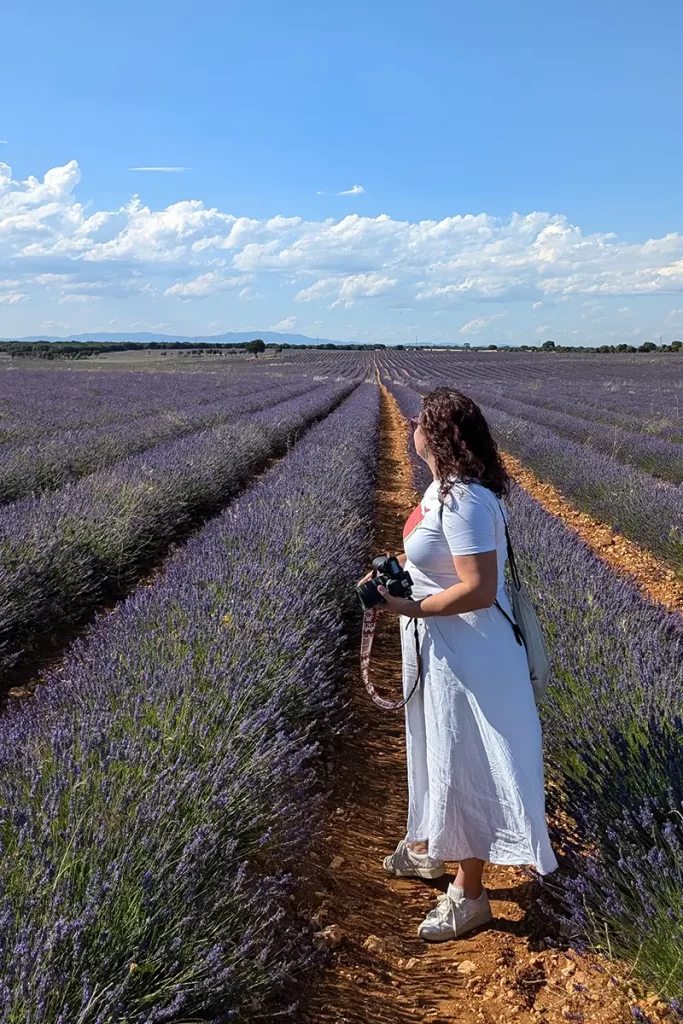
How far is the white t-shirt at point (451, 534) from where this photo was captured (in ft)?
6.08

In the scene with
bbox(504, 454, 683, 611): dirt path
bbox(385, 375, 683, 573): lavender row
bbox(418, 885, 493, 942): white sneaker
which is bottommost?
bbox(504, 454, 683, 611): dirt path

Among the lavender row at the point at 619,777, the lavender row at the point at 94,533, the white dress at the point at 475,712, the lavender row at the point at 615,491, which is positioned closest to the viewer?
the lavender row at the point at 619,777

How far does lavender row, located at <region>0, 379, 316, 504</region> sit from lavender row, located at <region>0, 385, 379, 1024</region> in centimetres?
432

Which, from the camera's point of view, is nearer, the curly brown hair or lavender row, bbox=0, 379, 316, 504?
the curly brown hair

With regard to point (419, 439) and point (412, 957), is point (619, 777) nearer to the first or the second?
point (412, 957)

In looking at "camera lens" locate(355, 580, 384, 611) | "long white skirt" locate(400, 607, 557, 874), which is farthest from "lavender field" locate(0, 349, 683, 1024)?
"camera lens" locate(355, 580, 384, 611)

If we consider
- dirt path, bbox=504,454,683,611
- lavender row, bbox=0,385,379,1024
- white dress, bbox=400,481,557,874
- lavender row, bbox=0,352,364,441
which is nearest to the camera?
lavender row, bbox=0,385,379,1024

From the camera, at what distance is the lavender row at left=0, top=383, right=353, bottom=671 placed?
13.4ft

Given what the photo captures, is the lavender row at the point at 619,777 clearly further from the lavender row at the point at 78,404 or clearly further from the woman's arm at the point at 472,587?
the lavender row at the point at 78,404

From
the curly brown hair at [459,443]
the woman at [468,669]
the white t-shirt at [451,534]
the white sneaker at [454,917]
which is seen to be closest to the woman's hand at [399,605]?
the woman at [468,669]

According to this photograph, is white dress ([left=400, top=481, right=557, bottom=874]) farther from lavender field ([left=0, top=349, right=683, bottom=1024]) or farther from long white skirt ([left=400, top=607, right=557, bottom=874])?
lavender field ([left=0, top=349, right=683, bottom=1024])

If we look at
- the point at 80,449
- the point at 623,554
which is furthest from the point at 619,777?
the point at 80,449

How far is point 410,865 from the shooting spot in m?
2.38

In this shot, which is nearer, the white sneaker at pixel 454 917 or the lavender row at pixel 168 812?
the lavender row at pixel 168 812
